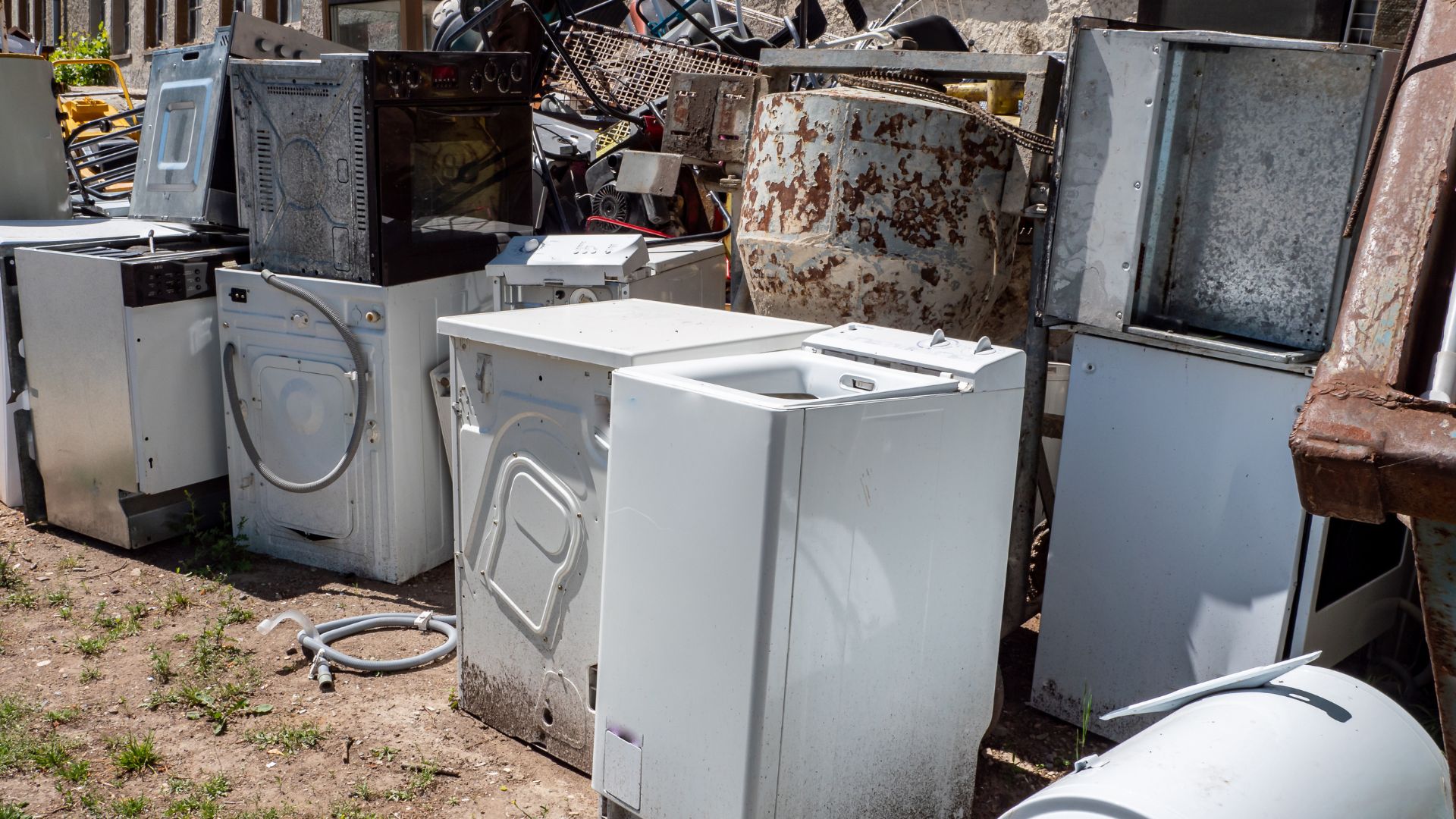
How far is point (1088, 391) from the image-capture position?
2953 mm

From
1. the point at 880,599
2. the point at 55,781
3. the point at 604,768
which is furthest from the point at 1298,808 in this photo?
the point at 55,781

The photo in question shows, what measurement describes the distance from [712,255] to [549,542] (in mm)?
1733

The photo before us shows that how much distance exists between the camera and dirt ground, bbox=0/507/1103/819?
2738 millimetres

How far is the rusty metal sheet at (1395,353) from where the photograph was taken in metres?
1.01

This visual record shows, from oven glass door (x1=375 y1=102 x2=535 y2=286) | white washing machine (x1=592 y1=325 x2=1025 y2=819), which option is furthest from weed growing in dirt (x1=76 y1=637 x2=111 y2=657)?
white washing machine (x1=592 y1=325 x2=1025 y2=819)

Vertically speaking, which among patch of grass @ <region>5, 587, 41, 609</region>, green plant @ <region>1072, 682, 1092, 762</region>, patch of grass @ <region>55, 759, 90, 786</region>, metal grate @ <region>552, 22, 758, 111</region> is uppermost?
metal grate @ <region>552, 22, 758, 111</region>

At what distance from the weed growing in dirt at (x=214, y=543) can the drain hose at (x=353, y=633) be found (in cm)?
55

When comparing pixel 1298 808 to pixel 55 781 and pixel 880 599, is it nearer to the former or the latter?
pixel 880 599

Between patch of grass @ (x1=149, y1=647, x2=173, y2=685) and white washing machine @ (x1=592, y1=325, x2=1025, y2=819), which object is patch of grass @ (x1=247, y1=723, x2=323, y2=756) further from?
white washing machine @ (x1=592, y1=325, x2=1025, y2=819)

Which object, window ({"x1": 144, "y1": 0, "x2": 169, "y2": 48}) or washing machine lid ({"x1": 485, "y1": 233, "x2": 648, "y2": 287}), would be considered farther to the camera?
window ({"x1": 144, "y1": 0, "x2": 169, "y2": 48})

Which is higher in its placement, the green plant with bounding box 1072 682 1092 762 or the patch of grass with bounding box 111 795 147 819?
the green plant with bounding box 1072 682 1092 762

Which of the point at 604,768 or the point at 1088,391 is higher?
the point at 1088,391

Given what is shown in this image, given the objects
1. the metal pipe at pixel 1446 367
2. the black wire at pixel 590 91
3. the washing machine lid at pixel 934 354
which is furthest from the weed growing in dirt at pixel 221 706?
the black wire at pixel 590 91

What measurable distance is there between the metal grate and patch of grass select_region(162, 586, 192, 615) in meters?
3.26
